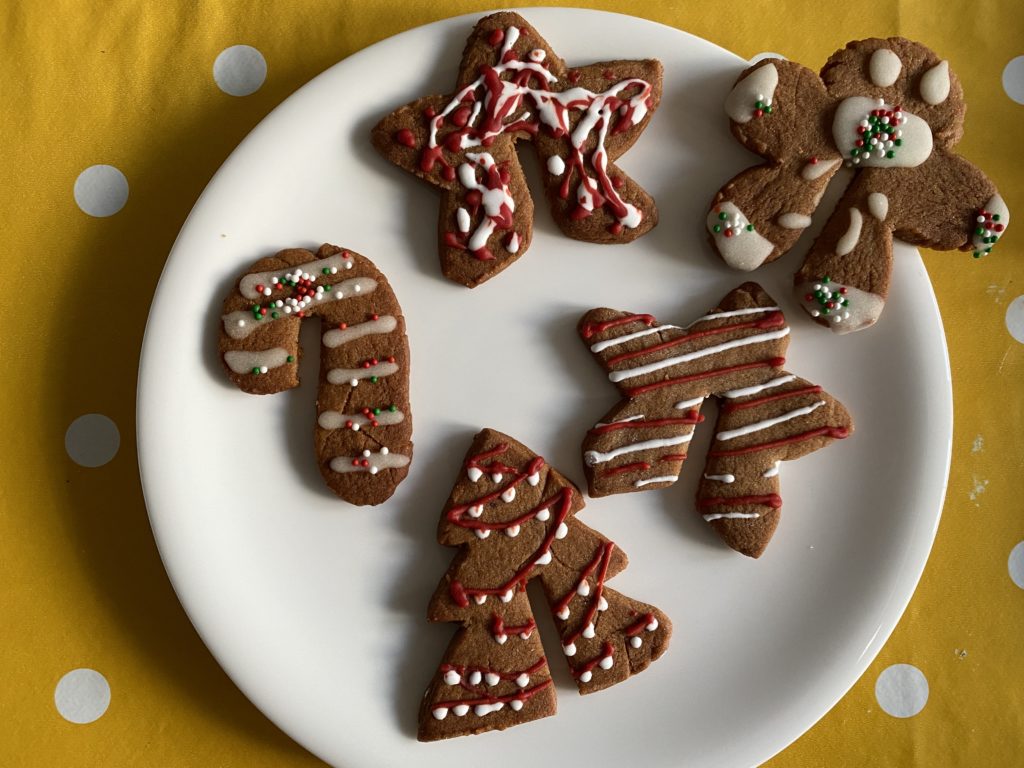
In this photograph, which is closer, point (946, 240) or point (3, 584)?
point (946, 240)

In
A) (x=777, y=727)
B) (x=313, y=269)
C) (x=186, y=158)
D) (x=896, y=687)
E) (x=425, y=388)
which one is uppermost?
(x=186, y=158)

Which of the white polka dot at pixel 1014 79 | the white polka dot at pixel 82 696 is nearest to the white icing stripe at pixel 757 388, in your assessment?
the white polka dot at pixel 1014 79

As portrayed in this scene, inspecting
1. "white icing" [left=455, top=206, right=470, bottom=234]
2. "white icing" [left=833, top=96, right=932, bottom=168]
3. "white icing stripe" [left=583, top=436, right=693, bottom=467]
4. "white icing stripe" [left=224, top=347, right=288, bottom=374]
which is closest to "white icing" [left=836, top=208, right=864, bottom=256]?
"white icing" [left=833, top=96, right=932, bottom=168]

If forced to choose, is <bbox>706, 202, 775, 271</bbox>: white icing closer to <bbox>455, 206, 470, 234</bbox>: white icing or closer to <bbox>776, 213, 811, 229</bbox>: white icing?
<bbox>776, 213, 811, 229</bbox>: white icing

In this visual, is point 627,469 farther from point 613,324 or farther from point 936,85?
point 936,85

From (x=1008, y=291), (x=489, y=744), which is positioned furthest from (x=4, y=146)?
(x=1008, y=291)

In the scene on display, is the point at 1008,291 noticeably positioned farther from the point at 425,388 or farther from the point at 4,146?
the point at 4,146

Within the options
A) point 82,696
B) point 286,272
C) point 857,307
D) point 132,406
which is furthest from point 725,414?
point 82,696
